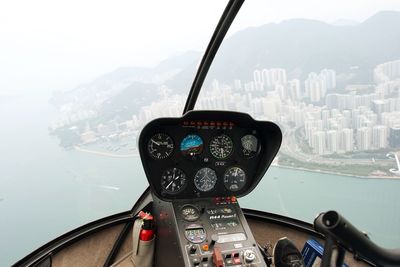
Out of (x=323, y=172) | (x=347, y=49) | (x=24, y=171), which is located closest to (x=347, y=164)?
(x=323, y=172)

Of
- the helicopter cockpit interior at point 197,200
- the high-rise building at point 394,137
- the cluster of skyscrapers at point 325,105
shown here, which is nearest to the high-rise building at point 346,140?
the cluster of skyscrapers at point 325,105

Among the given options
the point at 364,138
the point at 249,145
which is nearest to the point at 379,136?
the point at 364,138

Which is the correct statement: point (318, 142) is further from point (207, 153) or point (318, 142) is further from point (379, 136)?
point (207, 153)

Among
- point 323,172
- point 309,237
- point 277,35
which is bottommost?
point 309,237

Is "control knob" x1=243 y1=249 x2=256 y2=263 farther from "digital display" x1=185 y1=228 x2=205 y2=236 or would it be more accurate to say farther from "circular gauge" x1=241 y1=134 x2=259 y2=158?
"circular gauge" x1=241 y1=134 x2=259 y2=158

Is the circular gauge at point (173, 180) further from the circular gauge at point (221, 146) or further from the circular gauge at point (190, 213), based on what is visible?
the circular gauge at point (221, 146)

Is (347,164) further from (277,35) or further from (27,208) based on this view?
(27,208)

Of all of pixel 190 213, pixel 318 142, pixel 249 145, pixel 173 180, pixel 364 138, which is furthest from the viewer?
pixel 318 142
